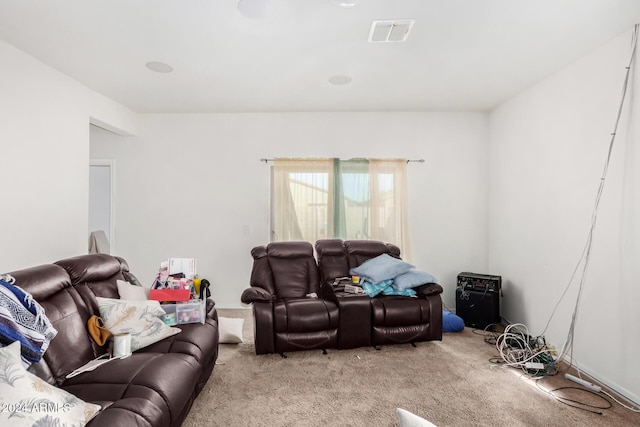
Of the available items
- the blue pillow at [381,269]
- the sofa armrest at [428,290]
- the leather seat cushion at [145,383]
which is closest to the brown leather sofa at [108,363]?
the leather seat cushion at [145,383]

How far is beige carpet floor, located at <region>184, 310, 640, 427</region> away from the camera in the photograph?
6.99 feet

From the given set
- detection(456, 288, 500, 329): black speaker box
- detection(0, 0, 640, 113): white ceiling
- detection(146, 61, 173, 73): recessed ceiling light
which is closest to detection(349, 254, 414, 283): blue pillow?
detection(456, 288, 500, 329): black speaker box

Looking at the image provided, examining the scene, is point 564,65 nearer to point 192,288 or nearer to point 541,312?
point 541,312

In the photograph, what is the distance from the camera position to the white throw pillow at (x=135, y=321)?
6.95 feet

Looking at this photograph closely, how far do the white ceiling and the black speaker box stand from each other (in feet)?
7.64

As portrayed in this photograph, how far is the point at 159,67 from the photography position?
10.2ft

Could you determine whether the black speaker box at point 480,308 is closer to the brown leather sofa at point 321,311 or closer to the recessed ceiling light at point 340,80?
the brown leather sofa at point 321,311

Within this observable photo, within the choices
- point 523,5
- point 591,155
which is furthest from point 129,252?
point 591,155

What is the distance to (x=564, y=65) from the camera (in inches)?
120

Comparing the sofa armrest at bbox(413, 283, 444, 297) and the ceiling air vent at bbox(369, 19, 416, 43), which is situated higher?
the ceiling air vent at bbox(369, 19, 416, 43)

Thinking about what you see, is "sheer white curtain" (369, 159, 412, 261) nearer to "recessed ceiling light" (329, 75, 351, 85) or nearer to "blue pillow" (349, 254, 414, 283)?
"blue pillow" (349, 254, 414, 283)

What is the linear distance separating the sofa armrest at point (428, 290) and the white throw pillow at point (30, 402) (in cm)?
273

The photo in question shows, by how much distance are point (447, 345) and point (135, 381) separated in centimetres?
280

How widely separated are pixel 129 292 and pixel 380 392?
197 cm
